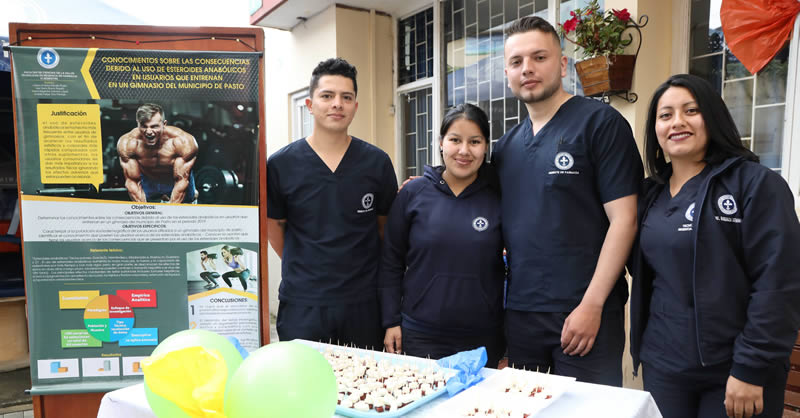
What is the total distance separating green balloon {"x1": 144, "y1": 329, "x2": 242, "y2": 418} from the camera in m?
0.90

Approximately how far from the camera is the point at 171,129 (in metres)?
1.81

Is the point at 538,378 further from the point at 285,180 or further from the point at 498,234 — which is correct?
the point at 285,180

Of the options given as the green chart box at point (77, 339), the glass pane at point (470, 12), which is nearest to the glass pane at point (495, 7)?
the glass pane at point (470, 12)

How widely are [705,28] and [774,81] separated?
0.46m

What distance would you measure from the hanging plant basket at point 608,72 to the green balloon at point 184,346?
2444 mm

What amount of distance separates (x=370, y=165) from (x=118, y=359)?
1.19 meters

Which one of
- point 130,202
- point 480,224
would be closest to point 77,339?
point 130,202

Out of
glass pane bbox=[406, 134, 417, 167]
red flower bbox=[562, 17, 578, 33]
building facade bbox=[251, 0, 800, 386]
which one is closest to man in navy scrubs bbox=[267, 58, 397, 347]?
red flower bbox=[562, 17, 578, 33]

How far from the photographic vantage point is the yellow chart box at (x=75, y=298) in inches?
70.5

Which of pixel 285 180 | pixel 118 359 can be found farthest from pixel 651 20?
pixel 118 359

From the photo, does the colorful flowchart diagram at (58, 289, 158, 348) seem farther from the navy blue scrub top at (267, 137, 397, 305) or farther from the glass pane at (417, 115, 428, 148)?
the glass pane at (417, 115, 428, 148)

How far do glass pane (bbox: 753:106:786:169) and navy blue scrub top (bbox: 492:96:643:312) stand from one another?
52.0 inches

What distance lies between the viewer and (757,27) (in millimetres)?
2398

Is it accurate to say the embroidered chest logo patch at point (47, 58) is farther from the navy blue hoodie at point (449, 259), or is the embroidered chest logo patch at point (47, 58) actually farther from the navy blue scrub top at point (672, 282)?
the navy blue scrub top at point (672, 282)
